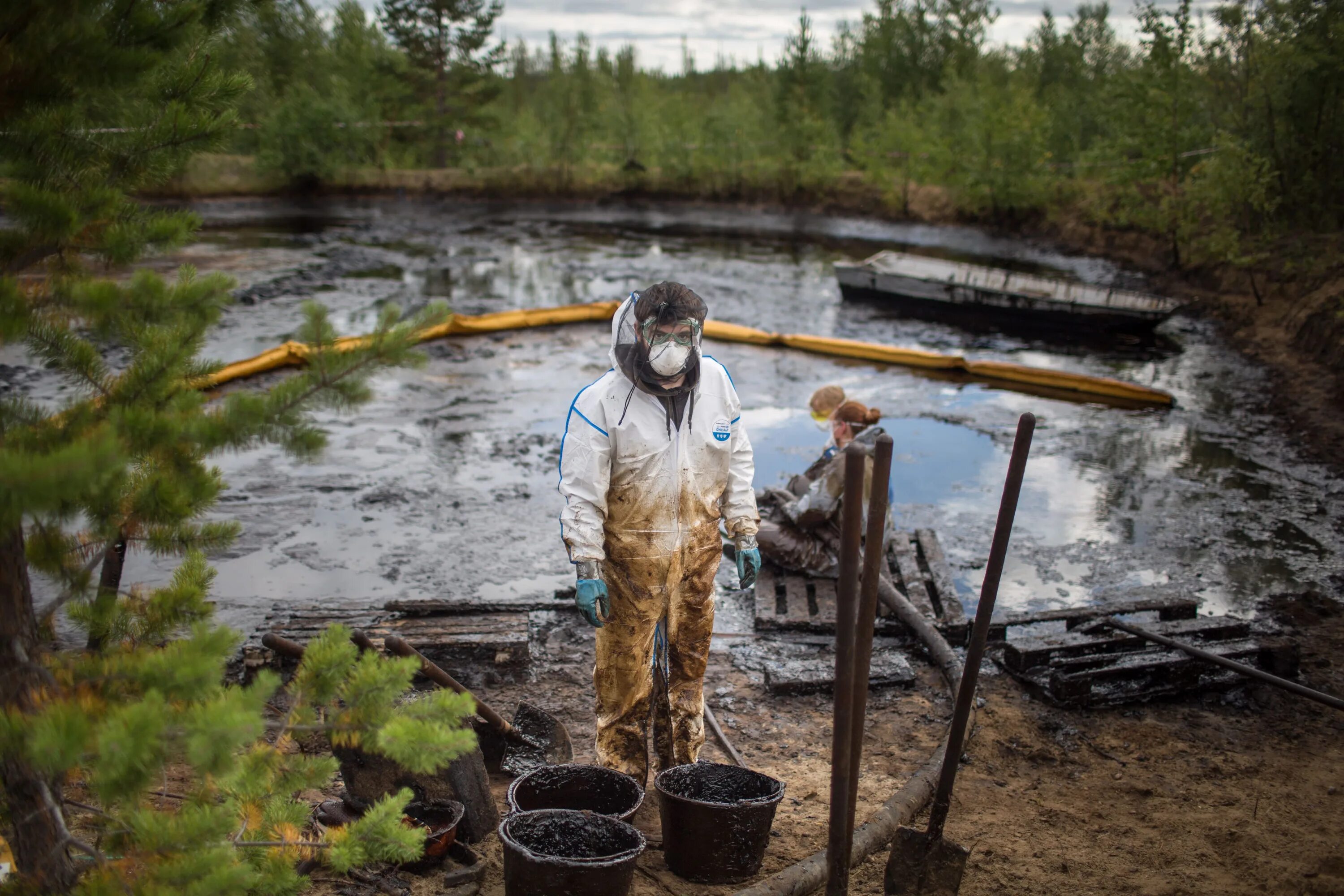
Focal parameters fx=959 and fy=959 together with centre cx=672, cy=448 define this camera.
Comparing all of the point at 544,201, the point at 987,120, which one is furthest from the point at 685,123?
the point at 987,120

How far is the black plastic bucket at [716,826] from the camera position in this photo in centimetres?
342

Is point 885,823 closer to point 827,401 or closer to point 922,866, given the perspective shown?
point 922,866

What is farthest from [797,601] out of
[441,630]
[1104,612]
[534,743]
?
[534,743]

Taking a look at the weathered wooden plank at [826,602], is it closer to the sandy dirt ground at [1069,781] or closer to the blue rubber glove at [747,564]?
the sandy dirt ground at [1069,781]

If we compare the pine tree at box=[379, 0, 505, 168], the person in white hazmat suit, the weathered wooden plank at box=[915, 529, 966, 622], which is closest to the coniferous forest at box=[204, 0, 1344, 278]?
the pine tree at box=[379, 0, 505, 168]

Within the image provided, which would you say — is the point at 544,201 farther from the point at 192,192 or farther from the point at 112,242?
the point at 112,242

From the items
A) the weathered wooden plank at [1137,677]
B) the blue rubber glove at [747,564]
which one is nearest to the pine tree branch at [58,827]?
the blue rubber glove at [747,564]

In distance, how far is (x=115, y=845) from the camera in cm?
220

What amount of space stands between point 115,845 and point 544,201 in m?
32.6

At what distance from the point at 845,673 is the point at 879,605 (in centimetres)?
333

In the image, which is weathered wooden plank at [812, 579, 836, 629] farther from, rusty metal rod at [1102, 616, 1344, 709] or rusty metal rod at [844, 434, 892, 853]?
rusty metal rod at [844, 434, 892, 853]

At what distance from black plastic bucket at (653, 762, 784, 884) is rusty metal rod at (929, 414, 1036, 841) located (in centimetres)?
60

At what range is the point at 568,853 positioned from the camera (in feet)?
10.7

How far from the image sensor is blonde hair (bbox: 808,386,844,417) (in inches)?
244
